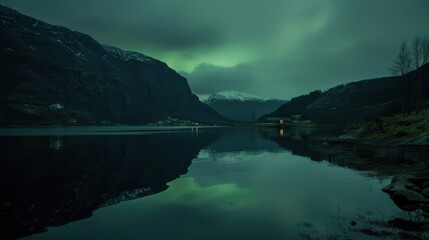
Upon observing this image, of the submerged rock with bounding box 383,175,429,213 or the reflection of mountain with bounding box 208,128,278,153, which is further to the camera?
the reflection of mountain with bounding box 208,128,278,153

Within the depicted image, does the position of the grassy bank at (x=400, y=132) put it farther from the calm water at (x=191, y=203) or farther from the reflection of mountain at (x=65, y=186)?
the reflection of mountain at (x=65, y=186)

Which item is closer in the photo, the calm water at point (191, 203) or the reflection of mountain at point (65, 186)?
the calm water at point (191, 203)

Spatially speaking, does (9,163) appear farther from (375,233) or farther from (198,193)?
(375,233)

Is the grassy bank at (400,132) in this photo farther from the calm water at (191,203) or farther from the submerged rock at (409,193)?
the submerged rock at (409,193)

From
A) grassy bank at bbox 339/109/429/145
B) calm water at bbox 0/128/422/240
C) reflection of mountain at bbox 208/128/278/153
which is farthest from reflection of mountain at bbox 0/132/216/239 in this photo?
grassy bank at bbox 339/109/429/145

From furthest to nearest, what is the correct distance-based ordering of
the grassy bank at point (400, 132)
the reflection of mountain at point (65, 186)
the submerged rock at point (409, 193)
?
1. the grassy bank at point (400, 132)
2. the submerged rock at point (409, 193)
3. the reflection of mountain at point (65, 186)

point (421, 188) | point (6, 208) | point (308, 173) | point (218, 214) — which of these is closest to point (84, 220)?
point (6, 208)

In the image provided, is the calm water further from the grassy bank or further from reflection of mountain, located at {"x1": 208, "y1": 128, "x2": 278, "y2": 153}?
reflection of mountain, located at {"x1": 208, "y1": 128, "x2": 278, "y2": 153}

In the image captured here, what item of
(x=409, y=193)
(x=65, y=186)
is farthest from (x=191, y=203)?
(x=409, y=193)

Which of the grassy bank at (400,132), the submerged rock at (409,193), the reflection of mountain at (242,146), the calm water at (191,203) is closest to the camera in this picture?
the calm water at (191,203)

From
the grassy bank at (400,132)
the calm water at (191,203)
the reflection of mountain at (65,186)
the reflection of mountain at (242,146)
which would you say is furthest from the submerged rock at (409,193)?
the reflection of mountain at (242,146)

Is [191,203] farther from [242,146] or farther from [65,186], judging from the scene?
[242,146]

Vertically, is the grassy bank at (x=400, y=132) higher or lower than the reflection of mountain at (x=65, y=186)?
higher

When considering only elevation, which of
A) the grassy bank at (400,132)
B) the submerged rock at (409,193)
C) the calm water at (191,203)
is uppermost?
the grassy bank at (400,132)
